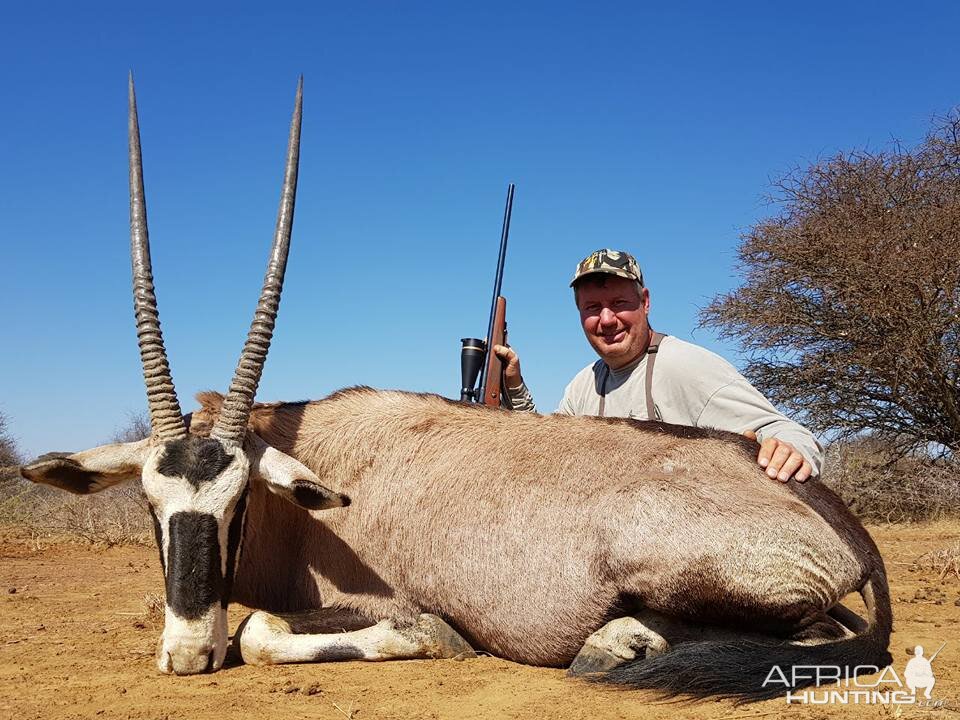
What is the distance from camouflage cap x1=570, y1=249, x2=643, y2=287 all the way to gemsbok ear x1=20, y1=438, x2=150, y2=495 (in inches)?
115

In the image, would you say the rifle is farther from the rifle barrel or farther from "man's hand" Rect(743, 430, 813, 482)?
"man's hand" Rect(743, 430, 813, 482)

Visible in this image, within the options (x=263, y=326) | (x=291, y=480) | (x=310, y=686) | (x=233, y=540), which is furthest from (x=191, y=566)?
(x=263, y=326)

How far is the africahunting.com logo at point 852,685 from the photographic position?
11.5ft

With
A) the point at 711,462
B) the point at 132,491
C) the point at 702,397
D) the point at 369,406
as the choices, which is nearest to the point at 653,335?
the point at 702,397

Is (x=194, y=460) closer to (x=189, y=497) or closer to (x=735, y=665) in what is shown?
(x=189, y=497)

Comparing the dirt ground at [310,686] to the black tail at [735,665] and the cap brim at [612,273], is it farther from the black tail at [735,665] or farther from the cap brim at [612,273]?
the cap brim at [612,273]

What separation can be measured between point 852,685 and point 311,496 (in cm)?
263

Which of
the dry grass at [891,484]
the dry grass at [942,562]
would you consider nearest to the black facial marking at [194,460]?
the dry grass at [942,562]

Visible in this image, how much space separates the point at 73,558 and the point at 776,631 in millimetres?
7308

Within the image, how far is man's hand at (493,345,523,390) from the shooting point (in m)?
6.71

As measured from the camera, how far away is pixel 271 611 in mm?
4789

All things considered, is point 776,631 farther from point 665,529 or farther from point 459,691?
point 459,691

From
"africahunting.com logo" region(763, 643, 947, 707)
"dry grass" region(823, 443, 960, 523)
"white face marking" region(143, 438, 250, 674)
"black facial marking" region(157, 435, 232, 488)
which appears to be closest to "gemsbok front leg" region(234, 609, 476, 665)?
"white face marking" region(143, 438, 250, 674)

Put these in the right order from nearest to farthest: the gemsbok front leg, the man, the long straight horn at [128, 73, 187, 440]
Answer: the gemsbok front leg, the long straight horn at [128, 73, 187, 440], the man
